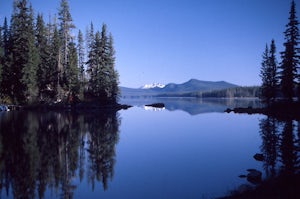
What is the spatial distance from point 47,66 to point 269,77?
1985 inches

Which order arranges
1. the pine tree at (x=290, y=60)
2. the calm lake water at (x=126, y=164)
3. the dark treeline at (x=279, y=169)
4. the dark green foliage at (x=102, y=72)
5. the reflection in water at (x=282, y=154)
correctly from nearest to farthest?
1. the dark treeline at (x=279, y=169)
2. the calm lake water at (x=126, y=164)
3. the reflection in water at (x=282, y=154)
4. the pine tree at (x=290, y=60)
5. the dark green foliage at (x=102, y=72)

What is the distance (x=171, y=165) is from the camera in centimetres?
1585

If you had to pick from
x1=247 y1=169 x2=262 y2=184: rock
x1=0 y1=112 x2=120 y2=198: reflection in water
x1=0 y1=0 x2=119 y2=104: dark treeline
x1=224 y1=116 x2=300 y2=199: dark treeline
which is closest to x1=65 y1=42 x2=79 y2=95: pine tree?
x1=0 y1=0 x2=119 y2=104: dark treeline

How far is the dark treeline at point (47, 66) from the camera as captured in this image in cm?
5178

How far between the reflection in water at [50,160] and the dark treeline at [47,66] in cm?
3068

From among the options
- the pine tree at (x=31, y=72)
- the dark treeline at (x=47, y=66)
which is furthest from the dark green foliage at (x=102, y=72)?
the pine tree at (x=31, y=72)

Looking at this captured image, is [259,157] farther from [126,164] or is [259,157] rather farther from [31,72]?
[31,72]

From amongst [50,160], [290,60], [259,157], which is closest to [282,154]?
[259,157]

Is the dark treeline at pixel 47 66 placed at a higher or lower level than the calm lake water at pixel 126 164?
higher

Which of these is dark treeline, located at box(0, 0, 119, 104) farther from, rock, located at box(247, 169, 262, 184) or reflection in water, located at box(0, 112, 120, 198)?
rock, located at box(247, 169, 262, 184)

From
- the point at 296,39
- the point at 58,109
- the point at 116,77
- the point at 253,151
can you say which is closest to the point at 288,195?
the point at 253,151

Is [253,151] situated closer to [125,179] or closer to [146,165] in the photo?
[146,165]

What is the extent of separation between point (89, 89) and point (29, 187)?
51985 millimetres

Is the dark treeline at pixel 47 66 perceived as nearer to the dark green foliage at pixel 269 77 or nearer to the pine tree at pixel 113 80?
the pine tree at pixel 113 80
